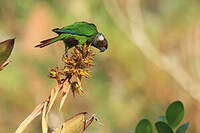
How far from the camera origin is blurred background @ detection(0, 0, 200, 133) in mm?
2662

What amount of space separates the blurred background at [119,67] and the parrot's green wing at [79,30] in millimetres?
1700

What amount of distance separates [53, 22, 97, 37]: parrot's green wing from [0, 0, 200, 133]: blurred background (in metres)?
1.70

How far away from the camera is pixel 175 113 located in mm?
663

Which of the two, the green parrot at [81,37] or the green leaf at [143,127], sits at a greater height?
the green parrot at [81,37]

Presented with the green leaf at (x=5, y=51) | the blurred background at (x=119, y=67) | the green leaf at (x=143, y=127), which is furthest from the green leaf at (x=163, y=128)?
the blurred background at (x=119, y=67)

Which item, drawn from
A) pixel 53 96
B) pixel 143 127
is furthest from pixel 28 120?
pixel 143 127

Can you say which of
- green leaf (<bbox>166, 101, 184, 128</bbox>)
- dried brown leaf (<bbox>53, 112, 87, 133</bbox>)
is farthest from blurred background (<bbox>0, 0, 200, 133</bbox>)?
dried brown leaf (<bbox>53, 112, 87, 133</bbox>)

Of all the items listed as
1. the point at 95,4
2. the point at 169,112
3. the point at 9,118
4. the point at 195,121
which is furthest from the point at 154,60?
the point at 169,112

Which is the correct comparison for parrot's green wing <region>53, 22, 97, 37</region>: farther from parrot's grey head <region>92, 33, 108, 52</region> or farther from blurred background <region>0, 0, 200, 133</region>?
blurred background <region>0, 0, 200, 133</region>

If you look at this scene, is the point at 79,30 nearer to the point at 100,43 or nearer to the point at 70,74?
the point at 100,43

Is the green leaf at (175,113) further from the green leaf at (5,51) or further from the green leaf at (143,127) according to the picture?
the green leaf at (5,51)

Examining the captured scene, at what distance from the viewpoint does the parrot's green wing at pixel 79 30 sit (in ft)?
2.40

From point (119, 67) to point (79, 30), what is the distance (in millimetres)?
2075

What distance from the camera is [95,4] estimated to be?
10.7 ft
